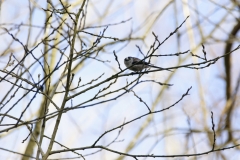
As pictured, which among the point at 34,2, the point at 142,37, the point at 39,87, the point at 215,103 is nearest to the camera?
the point at 39,87

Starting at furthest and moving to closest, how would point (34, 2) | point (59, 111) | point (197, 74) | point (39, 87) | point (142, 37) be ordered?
point (142, 37), point (197, 74), point (34, 2), point (39, 87), point (59, 111)

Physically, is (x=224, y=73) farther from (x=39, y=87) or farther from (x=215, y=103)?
(x=39, y=87)

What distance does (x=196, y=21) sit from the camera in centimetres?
575

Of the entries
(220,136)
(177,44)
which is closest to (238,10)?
(177,44)

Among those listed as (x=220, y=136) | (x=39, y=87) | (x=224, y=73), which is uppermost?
(x=224, y=73)

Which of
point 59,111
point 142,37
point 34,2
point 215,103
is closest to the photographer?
point 59,111

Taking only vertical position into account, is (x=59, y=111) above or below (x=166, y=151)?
below

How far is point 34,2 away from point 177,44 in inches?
84.3

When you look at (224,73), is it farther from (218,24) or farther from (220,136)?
(220,136)

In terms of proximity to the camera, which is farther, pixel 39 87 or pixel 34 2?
pixel 34 2

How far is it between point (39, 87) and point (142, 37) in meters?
3.04

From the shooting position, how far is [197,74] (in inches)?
199

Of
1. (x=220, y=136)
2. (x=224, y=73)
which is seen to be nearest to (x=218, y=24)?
(x=224, y=73)

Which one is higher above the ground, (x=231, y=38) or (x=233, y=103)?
(x=231, y=38)
